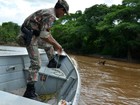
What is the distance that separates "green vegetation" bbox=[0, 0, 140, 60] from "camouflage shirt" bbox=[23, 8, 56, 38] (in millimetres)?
31608

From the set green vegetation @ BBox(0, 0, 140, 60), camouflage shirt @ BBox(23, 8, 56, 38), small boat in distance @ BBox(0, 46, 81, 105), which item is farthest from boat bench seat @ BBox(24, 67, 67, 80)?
green vegetation @ BBox(0, 0, 140, 60)

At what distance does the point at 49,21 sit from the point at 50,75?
1.55 meters


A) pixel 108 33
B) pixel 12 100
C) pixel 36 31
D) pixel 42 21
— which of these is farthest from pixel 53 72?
pixel 108 33

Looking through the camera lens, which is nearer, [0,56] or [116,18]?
[0,56]

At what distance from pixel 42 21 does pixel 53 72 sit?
1681 millimetres

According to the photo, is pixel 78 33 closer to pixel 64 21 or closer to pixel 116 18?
pixel 116 18

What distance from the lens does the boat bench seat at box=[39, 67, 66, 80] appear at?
5.50 meters

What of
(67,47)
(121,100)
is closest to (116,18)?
(67,47)

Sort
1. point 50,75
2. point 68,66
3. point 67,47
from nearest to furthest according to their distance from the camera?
point 50,75, point 68,66, point 67,47

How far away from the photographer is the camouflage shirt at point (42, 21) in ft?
13.7

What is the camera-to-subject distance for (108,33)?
42.9m

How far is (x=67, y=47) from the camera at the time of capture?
54219 mm

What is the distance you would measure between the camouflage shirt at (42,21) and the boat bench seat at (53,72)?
1333 mm

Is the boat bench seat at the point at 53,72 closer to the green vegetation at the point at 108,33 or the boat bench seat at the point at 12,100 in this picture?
the boat bench seat at the point at 12,100
